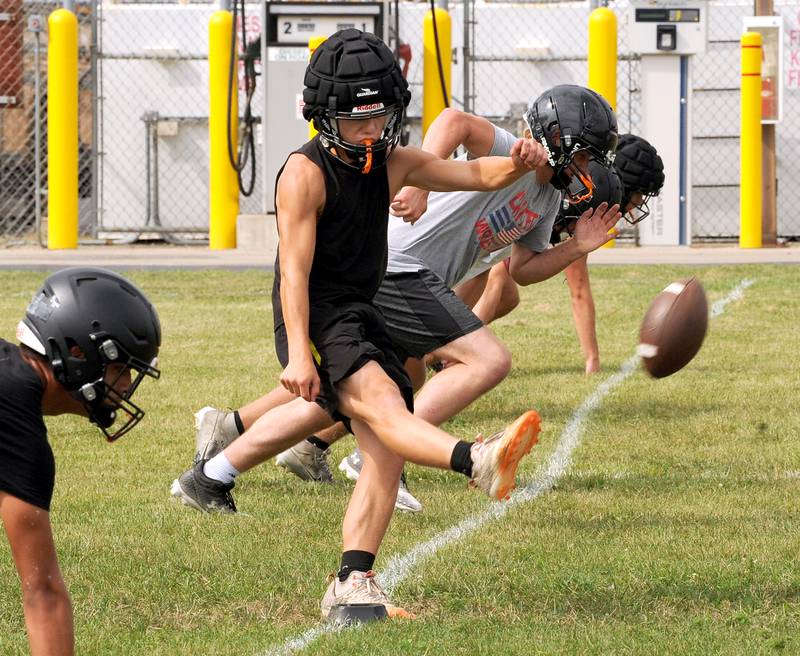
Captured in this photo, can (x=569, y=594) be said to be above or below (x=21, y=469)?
below

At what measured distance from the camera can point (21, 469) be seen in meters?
3.46

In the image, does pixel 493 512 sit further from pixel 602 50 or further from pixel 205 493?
pixel 602 50

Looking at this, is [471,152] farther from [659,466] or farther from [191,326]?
[191,326]

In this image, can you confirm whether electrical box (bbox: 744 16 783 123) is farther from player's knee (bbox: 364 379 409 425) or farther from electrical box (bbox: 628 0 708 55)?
player's knee (bbox: 364 379 409 425)

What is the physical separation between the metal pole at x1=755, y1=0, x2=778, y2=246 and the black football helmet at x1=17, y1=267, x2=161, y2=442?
1470 centimetres

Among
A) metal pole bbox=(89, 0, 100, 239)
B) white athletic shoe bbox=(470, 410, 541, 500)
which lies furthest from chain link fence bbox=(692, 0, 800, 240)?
white athletic shoe bbox=(470, 410, 541, 500)

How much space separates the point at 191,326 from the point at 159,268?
365 centimetres

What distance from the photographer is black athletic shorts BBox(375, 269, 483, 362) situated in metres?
5.79

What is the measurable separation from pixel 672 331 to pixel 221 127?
11762 mm

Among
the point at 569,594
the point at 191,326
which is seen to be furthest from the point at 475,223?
the point at 191,326

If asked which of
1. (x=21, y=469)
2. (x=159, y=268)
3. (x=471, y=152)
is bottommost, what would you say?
(x=159, y=268)

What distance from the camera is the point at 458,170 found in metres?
5.08

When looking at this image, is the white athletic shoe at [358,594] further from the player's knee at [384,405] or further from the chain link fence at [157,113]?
the chain link fence at [157,113]

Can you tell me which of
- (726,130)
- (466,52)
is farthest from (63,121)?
(726,130)
